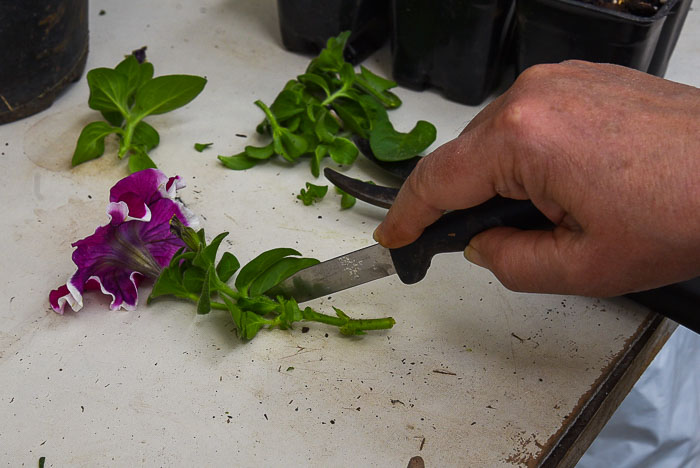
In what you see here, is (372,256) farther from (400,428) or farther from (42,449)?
(42,449)

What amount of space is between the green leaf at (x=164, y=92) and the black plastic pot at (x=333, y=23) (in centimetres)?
23

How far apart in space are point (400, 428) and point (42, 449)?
318 millimetres

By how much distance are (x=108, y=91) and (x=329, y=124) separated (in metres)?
0.29

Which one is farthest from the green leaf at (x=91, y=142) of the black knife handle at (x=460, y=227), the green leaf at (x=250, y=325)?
the black knife handle at (x=460, y=227)

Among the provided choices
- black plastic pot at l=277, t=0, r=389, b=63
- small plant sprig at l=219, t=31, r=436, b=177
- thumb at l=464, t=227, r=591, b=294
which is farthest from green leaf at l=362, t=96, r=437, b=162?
thumb at l=464, t=227, r=591, b=294

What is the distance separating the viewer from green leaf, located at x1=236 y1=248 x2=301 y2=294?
2.43 feet

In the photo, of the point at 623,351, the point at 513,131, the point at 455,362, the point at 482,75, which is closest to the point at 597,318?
the point at 623,351

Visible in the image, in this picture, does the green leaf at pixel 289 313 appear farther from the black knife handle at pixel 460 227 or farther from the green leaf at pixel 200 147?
the green leaf at pixel 200 147

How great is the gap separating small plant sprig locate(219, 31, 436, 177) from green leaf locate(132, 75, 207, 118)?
0.29 feet

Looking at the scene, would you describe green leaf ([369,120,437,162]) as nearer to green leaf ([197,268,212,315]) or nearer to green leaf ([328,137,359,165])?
green leaf ([328,137,359,165])

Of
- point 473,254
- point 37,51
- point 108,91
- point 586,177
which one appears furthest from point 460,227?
point 37,51

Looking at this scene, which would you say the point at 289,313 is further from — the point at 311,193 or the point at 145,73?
the point at 145,73

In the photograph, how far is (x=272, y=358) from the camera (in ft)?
2.34

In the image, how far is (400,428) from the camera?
65 cm
